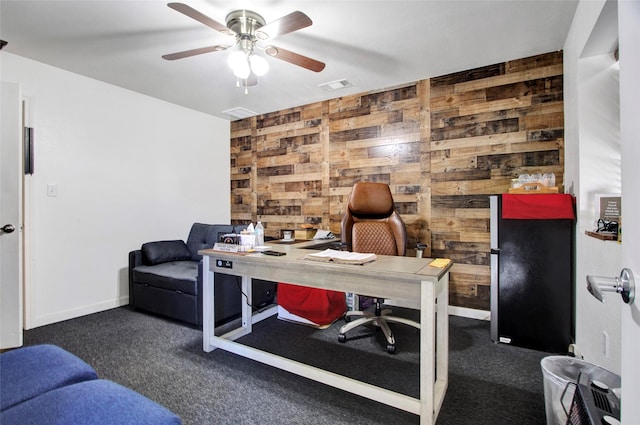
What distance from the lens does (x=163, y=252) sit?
342 cm

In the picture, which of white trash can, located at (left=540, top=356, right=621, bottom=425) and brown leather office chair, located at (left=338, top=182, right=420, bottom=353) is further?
brown leather office chair, located at (left=338, top=182, right=420, bottom=353)

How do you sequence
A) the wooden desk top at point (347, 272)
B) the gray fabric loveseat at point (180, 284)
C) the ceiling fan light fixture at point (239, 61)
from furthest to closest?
1. the gray fabric loveseat at point (180, 284)
2. the ceiling fan light fixture at point (239, 61)
3. the wooden desk top at point (347, 272)

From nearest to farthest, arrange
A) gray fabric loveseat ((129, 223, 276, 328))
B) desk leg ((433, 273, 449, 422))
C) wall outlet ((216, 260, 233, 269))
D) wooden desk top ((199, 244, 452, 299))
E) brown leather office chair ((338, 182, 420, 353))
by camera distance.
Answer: wooden desk top ((199, 244, 452, 299))
desk leg ((433, 273, 449, 422))
wall outlet ((216, 260, 233, 269))
brown leather office chair ((338, 182, 420, 353))
gray fabric loveseat ((129, 223, 276, 328))

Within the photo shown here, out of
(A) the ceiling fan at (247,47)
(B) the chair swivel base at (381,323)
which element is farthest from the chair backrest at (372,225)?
(A) the ceiling fan at (247,47)

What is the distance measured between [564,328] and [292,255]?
2.09 metres

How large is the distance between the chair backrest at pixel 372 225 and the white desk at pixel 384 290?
0.74m

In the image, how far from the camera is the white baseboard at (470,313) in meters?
3.00

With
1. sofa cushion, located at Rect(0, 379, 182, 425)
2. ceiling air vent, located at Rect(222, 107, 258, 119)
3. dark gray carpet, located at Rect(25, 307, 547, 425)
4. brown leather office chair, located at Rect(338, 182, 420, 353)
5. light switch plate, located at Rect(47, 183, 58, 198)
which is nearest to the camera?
sofa cushion, located at Rect(0, 379, 182, 425)

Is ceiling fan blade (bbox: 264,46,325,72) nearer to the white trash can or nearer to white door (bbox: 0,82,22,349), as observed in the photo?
white door (bbox: 0,82,22,349)

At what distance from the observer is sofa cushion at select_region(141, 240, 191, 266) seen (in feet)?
10.9

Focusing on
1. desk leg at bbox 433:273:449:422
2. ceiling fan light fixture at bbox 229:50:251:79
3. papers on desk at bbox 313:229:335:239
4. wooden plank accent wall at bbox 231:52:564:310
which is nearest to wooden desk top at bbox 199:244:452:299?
desk leg at bbox 433:273:449:422

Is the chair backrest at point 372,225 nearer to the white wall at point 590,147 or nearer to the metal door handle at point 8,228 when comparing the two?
the white wall at point 590,147

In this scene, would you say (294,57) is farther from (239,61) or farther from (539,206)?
(539,206)

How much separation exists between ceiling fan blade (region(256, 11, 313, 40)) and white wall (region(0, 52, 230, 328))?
242cm
